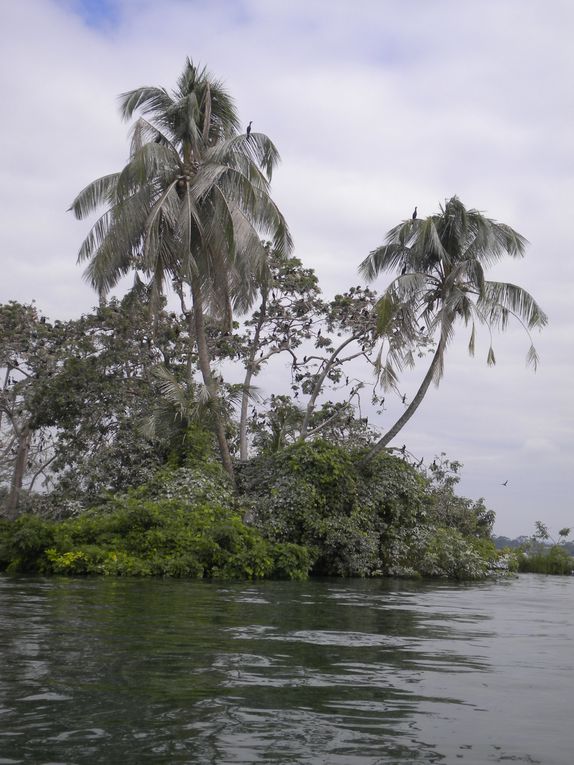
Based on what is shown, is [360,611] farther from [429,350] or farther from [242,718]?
[429,350]

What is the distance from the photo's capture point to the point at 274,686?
5066 mm

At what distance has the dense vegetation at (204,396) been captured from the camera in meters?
17.7

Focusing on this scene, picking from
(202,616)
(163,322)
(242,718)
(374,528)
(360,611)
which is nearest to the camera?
(242,718)

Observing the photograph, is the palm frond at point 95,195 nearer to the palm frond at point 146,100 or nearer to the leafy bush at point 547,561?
the palm frond at point 146,100

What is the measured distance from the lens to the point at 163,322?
83.4 feet

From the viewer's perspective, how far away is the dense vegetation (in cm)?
1772

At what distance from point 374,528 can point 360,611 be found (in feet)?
34.3

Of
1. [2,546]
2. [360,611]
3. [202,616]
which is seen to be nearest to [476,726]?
[202,616]

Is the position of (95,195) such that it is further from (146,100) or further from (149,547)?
(149,547)

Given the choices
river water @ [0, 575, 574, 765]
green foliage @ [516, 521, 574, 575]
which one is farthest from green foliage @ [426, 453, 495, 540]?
river water @ [0, 575, 574, 765]

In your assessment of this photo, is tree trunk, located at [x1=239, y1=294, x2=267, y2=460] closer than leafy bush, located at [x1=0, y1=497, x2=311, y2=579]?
No

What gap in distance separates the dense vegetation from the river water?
7254 mm

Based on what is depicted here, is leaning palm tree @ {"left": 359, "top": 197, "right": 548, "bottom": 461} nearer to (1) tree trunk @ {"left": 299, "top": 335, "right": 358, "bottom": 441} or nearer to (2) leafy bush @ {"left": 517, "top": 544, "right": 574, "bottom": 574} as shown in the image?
(1) tree trunk @ {"left": 299, "top": 335, "right": 358, "bottom": 441}

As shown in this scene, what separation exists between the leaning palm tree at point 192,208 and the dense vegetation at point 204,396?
0.05 m
